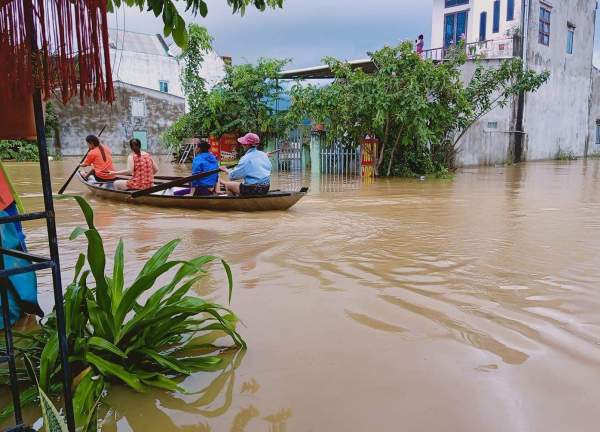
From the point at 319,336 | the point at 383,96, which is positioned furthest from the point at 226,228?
the point at 383,96

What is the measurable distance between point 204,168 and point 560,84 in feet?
70.9

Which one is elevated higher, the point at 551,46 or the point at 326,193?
the point at 551,46

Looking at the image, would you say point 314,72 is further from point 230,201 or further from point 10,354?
point 10,354

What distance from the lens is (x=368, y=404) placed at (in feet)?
8.05

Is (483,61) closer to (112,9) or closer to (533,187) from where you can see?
(533,187)

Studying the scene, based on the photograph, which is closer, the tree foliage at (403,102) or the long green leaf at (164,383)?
the long green leaf at (164,383)

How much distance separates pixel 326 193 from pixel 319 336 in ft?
28.5

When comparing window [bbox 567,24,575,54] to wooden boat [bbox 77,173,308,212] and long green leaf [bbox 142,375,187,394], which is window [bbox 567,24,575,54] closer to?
wooden boat [bbox 77,173,308,212]

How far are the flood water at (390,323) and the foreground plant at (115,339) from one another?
4.2 inches

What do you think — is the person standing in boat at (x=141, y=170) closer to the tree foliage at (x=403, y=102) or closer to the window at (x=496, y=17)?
the tree foliage at (x=403, y=102)

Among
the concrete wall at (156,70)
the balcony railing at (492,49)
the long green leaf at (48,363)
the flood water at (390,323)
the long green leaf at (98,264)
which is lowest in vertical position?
the flood water at (390,323)

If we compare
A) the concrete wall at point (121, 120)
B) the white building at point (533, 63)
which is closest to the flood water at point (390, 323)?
the white building at point (533, 63)

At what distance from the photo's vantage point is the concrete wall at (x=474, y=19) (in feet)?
69.7

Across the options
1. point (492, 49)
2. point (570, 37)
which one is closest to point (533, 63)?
point (492, 49)
